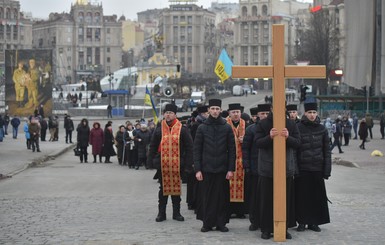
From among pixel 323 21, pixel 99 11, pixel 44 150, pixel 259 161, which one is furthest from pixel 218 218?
pixel 99 11

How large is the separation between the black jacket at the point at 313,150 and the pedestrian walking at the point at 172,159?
74.5 inches

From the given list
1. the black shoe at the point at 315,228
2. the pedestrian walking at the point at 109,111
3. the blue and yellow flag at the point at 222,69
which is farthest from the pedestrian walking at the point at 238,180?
the pedestrian walking at the point at 109,111

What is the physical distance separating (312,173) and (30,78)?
2025 inches

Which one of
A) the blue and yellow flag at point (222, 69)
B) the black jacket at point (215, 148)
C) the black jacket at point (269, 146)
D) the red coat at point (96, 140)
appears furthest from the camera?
the blue and yellow flag at point (222, 69)

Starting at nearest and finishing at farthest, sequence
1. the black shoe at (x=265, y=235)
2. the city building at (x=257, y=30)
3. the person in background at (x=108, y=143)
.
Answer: the black shoe at (x=265, y=235) → the person in background at (x=108, y=143) → the city building at (x=257, y=30)

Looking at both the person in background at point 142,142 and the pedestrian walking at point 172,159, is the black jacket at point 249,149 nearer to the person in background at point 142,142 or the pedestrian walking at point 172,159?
the pedestrian walking at point 172,159

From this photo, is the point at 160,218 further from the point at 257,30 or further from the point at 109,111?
the point at 257,30

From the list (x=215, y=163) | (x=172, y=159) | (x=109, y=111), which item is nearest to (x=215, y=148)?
(x=215, y=163)

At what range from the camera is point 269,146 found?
1199 centimetres

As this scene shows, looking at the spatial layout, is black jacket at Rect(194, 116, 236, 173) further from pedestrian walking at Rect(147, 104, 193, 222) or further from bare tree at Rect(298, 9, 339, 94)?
bare tree at Rect(298, 9, 339, 94)

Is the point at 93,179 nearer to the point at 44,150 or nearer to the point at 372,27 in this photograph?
the point at 44,150

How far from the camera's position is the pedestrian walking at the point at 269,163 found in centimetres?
1191

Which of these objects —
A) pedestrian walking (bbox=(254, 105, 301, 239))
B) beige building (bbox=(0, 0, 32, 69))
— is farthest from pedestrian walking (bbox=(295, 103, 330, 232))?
beige building (bbox=(0, 0, 32, 69))

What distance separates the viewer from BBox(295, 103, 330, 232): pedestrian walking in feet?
41.3
